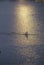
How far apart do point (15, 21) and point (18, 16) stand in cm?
75

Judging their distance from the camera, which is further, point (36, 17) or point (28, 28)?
point (36, 17)

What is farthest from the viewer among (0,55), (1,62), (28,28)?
(28,28)

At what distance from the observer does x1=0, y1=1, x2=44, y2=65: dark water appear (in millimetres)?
4345

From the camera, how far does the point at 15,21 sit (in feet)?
22.7

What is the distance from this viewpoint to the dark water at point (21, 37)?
4345 mm

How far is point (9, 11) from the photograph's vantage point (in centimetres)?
827

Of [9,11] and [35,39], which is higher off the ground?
[9,11]

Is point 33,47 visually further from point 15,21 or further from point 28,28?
point 15,21

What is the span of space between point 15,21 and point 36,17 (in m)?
0.83

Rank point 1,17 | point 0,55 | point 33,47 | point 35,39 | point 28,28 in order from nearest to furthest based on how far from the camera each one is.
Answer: point 0,55 → point 33,47 → point 35,39 → point 28,28 → point 1,17

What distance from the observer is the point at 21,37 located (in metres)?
5.61

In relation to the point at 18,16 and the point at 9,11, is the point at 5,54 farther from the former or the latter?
the point at 9,11

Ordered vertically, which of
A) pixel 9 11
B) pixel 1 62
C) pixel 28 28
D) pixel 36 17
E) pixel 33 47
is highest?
pixel 9 11

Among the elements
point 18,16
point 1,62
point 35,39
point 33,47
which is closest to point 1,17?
point 18,16
